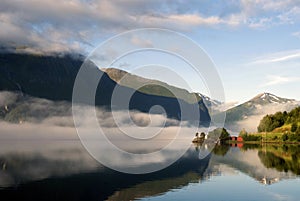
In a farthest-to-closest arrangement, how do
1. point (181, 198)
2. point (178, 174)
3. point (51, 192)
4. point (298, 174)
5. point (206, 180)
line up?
point (178, 174)
point (298, 174)
point (206, 180)
point (51, 192)
point (181, 198)

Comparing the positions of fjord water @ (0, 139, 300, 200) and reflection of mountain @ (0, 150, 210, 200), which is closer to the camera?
fjord water @ (0, 139, 300, 200)

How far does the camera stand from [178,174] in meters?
83.4

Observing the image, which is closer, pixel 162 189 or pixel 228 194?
pixel 228 194

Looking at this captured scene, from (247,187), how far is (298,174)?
20.1 meters

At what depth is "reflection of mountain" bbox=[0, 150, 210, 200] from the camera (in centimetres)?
5569

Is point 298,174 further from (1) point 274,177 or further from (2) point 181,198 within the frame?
(2) point 181,198

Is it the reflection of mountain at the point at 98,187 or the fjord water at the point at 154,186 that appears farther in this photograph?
the reflection of mountain at the point at 98,187

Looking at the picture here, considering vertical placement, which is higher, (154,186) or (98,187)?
(154,186)

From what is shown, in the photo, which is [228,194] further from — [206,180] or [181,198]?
[206,180]

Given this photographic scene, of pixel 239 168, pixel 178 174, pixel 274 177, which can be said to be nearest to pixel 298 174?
pixel 274 177

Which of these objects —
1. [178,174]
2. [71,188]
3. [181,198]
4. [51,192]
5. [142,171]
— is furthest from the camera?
[142,171]

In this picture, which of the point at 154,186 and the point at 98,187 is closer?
the point at 98,187

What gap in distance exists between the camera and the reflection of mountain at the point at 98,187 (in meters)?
55.7

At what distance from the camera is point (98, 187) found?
63750 millimetres
